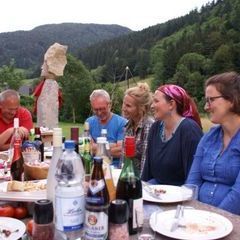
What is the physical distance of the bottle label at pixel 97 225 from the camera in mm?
1146

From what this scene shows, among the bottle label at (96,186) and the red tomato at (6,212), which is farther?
the red tomato at (6,212)

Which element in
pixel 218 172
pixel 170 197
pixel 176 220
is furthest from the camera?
pixel 218 172

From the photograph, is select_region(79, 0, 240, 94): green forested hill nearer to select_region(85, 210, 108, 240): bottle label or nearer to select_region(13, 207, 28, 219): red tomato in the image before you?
select_region(13, 207, 28, 219): red tomato

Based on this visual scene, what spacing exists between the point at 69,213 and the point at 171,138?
162cm

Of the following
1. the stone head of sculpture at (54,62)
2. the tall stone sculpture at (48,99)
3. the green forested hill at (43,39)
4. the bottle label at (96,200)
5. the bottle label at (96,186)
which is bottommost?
the tall stone sculpture at (48,99)

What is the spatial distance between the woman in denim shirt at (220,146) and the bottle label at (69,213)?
1201mm

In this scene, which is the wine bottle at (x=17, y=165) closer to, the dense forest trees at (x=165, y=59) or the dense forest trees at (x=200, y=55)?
the dense forest trees at (x=165, y=59)

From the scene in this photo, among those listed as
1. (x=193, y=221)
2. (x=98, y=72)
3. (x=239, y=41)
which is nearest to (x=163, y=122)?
(x=193, y=221)

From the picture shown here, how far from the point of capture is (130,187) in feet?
4.39

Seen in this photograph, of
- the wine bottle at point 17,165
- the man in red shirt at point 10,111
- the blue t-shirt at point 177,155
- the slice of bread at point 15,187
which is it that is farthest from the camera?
the man in red shirt at point 10,111

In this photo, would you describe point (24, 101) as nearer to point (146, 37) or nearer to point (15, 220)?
point (15, 220)

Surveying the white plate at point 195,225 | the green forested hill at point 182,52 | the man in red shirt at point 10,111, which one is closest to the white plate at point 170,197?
the white plate at point 195,225

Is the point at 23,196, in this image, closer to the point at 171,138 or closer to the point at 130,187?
the point at 130,187

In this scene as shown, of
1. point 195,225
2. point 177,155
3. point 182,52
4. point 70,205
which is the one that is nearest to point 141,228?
point 195,225
